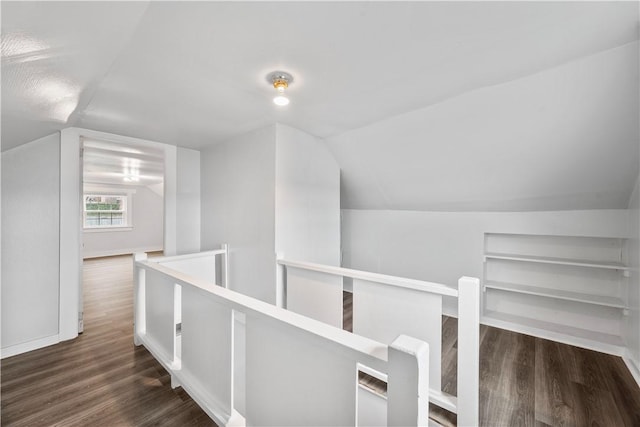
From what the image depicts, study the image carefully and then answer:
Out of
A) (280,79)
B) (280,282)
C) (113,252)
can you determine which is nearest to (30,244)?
(280,282)

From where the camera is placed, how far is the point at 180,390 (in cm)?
177

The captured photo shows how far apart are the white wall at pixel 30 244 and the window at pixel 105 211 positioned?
17.3 feet

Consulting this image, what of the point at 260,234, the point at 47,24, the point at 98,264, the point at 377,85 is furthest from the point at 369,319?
the point at 98,264

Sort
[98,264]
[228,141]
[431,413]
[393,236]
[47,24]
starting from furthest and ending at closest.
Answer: [98,264]
[393,236]
[228,141]
[431,413]
[47,24]

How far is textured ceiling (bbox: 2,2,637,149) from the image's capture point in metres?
1.12

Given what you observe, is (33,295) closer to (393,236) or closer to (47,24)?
(47,24)

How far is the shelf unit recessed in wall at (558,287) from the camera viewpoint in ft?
8.09

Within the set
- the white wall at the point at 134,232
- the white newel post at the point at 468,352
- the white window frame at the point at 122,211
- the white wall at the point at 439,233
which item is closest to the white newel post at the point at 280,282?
the white newel post at the point at 468,352

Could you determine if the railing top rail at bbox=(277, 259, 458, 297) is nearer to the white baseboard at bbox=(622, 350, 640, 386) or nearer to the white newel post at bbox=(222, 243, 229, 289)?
the white newel post at bbox=(222, 243, 229, 289)

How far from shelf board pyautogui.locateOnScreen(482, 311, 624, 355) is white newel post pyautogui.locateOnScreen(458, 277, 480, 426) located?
195cm

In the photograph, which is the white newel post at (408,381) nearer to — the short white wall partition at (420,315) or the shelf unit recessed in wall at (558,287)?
the short white wall partition at (420,315)

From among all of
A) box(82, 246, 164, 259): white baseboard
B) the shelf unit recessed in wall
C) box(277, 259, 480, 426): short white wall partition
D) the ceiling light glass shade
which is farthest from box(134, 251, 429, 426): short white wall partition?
box(82, 246, 164, 259): white baseboard

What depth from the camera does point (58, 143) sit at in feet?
8.14

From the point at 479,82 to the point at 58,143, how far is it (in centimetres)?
363
